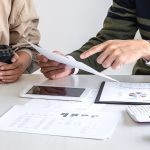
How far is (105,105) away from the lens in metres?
0.81

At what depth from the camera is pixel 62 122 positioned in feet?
2.29

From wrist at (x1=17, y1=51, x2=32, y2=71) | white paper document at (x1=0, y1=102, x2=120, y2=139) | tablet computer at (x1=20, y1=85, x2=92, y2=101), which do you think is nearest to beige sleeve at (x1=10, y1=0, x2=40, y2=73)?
wrist at (x1=17, y1=51, x2=32, y2=71)

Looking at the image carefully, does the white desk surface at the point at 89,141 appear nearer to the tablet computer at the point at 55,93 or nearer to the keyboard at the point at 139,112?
the keyboard at the point at 139,112

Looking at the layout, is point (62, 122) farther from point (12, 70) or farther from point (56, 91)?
point (12, 70)

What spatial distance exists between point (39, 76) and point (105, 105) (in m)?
0.38

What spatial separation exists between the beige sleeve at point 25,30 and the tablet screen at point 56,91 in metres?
0.39

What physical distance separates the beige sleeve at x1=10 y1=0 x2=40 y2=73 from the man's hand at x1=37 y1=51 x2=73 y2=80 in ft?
0.82

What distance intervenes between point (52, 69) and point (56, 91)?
0.16 metres

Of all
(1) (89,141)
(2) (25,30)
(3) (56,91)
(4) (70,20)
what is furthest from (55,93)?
(4) (70,20)

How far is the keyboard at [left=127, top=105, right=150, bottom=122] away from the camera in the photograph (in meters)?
0.69

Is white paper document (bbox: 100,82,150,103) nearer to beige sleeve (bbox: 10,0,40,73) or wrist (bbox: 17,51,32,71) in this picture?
wrist (bbox: 17,51,32,71)

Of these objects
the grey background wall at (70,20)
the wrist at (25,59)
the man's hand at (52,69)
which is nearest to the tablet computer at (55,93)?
the man's hand at (52,69)

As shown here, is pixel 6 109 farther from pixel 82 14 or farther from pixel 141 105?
pixel 82 14

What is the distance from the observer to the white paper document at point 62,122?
2.13ft
